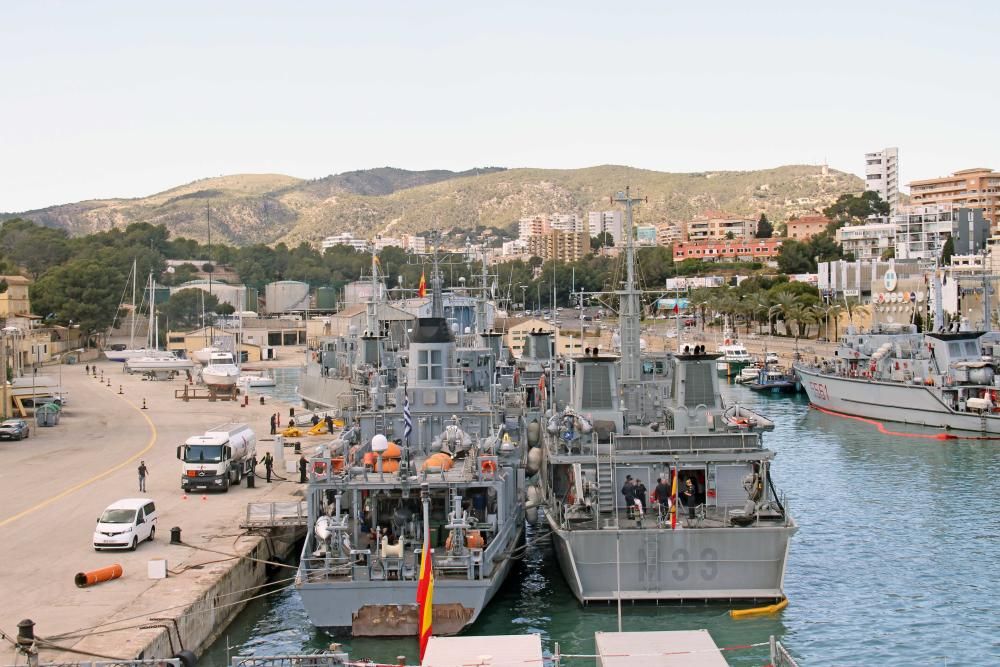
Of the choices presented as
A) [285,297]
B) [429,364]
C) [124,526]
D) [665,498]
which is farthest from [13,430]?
[285,297]

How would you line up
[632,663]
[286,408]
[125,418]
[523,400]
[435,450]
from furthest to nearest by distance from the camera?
[286,408] < [125,418] < [523,400] < [435,450] < [632,663]

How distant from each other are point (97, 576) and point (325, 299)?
156094 millimetres

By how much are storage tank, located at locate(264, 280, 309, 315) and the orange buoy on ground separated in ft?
512

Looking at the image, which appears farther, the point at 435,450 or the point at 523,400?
the point at 523,400

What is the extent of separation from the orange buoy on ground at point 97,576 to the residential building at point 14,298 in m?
Answer: 78.9

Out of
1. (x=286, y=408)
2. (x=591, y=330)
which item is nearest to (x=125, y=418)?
(x=286, y=408)

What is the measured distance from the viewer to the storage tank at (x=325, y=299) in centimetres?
18125

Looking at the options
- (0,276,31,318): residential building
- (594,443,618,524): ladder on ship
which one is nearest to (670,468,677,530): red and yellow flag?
(594,443,618,524): ladder on ship

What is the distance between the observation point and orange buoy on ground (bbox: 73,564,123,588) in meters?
26.6

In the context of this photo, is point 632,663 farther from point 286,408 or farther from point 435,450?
point 286,408

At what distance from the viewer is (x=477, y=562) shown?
26.0 m

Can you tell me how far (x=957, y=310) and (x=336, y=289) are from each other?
4486 inches

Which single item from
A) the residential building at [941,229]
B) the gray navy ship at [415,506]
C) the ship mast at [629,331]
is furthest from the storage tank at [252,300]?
the gray navy ship at [415,506]

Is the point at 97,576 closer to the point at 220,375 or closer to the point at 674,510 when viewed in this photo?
the point at 674,510
